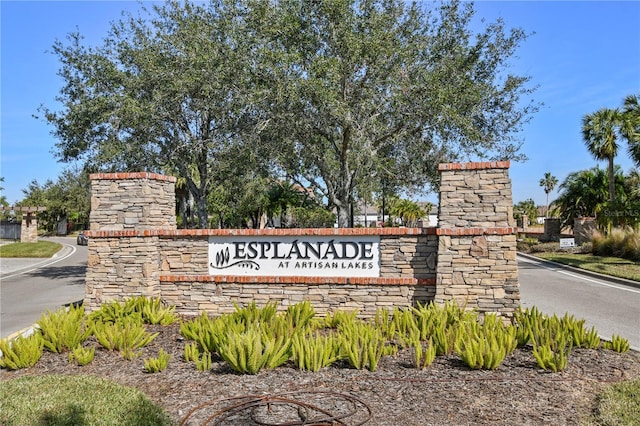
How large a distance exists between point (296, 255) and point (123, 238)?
3.30m

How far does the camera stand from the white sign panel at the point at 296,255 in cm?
880

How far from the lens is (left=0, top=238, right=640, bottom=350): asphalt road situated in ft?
32.0

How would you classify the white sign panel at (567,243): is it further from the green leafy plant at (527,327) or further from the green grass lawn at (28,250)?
the green grass lawn at (28,250)

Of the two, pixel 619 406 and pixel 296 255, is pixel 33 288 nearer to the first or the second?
pixel 296 255

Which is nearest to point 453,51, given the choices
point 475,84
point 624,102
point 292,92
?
point 475,84

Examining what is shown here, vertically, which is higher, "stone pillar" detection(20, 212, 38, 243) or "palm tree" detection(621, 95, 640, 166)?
"palm tree" detection(621, 95, 640, 166)

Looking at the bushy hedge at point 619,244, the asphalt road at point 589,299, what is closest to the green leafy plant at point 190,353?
the asphalt road at point 589,299

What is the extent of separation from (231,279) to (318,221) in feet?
82.3

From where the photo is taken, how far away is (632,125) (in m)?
23.0

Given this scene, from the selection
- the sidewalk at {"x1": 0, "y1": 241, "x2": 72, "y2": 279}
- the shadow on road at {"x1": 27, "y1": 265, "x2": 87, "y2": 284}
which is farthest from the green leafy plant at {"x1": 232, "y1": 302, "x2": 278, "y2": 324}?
the sidewalk at {"x1": 0, "y1": 241, "x2": 72, "y2": 279}

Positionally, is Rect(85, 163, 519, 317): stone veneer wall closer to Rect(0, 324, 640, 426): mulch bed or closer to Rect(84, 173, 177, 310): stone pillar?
Rect(84, 173, 177, 310): stone pillar

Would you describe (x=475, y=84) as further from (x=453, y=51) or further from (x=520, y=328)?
(x=520, y=328)

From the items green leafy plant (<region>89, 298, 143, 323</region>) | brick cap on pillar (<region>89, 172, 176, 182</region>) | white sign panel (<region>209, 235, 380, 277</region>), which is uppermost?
brick cap on pillar (<region>89, 172, 176, 182</region>)

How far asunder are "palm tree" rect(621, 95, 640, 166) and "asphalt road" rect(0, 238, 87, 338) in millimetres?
22592
